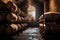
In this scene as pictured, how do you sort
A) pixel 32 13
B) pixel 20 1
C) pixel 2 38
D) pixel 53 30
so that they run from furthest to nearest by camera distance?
pixel 32 13
pixel 20 1
pixel 2 38
pixel 53 30

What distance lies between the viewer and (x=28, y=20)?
18641 mm

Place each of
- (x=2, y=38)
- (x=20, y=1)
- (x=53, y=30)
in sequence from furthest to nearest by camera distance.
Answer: (x=20, y=1), (x=2, y=38), (x=53, y=30)

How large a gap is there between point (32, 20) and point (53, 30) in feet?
48.5

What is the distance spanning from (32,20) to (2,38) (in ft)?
45.5

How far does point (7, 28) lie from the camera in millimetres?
4961

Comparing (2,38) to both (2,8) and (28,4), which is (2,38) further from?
(28,4)

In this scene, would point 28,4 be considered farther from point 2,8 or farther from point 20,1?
point 2,8

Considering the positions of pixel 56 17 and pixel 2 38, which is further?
pixel 2 38

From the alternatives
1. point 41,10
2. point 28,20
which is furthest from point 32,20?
point 41,10

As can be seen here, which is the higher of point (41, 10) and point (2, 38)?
point (41, 10)

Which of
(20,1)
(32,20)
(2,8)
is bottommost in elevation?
(32,20)

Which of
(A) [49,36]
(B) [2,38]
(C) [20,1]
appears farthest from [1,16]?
(C) [20,1]

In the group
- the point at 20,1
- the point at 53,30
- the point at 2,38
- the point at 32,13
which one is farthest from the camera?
the point at 32,13

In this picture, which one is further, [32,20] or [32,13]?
[32,13]
